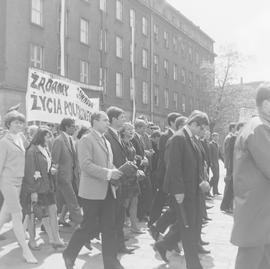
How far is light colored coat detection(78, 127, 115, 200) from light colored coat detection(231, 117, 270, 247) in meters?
1.95

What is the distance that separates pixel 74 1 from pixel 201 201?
24.7 metres

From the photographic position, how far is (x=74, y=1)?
92.0 ft

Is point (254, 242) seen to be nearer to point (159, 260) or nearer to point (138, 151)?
point (159, 260)

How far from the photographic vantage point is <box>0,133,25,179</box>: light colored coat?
5855 mm

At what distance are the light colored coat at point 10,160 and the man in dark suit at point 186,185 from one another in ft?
6.43

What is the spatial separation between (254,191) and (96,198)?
2161 mm

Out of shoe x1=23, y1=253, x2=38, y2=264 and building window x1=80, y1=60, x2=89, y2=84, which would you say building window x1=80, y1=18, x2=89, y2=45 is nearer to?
building window x1=80, y1=60, x2=89, y2=84

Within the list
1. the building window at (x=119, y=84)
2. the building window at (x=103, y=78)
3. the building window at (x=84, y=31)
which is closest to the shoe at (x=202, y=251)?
the building window at (x=84, y=31)

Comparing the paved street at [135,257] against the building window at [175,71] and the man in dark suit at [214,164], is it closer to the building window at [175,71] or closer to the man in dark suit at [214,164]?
the man in dark suit at [214,164]

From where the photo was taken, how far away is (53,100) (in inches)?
344

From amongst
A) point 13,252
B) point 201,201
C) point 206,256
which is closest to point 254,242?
point 201,201

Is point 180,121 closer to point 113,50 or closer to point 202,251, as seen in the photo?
point 202,251

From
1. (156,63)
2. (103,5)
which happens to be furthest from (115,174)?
(156,63)

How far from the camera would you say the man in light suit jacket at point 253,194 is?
342 cm
